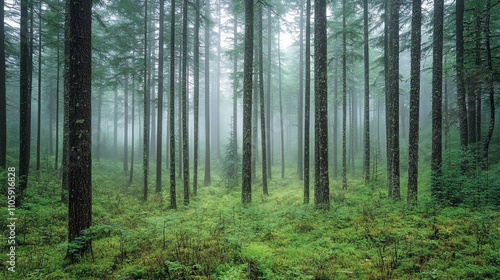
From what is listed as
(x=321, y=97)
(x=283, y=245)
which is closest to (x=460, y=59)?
(x=321, y=97)

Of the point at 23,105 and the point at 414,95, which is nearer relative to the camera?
the point at 414,95

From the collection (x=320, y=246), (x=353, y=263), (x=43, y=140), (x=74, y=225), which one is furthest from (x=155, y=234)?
(x=43, y=140)

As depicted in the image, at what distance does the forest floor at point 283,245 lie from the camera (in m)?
4.97

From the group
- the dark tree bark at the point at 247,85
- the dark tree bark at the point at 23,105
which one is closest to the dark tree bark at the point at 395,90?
the dark tree bark at the point at 247,85

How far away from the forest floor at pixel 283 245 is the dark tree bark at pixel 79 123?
17.9 inches

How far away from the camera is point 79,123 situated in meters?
5.92

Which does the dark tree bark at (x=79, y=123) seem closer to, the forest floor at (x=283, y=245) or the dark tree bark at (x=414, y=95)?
the forest floor at (x=283, y=245)

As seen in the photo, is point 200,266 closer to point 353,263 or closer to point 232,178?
point 353,263

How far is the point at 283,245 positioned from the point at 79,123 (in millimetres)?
6600

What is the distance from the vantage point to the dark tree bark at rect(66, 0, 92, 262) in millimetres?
5871

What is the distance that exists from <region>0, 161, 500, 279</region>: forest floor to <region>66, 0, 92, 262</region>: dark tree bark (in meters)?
0.45

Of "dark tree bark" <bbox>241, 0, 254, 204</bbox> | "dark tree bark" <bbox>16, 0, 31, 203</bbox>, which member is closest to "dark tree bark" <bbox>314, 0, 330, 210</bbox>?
"dark tree bark" <bbox>241, 0, 254, 204</bbox>

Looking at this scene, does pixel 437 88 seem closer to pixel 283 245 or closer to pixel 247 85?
pixel 247 85

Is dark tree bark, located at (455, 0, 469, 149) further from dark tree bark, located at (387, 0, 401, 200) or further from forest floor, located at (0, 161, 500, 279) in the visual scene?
forest floor, located at (0, 161, 500, 279)
